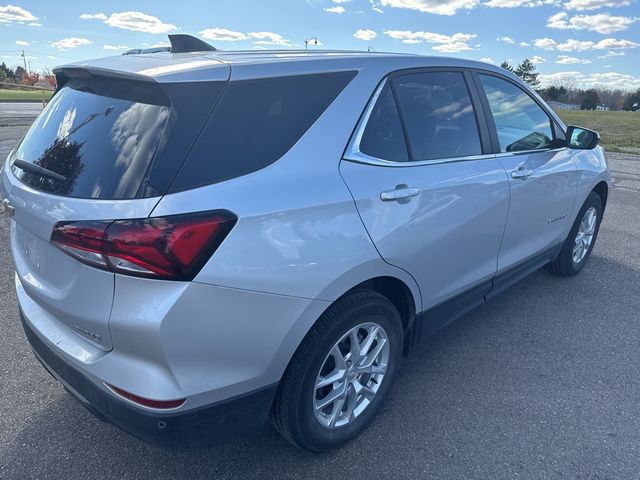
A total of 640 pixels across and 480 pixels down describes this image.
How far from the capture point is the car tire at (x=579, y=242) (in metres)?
4.50

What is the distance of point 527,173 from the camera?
11.2ft

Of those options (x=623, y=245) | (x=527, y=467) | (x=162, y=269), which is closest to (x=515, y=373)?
(x=527, y=467)

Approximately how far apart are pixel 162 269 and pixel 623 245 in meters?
5.64

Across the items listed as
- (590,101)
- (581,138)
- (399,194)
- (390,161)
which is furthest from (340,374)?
(590,101)

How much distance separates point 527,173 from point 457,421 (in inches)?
67.6

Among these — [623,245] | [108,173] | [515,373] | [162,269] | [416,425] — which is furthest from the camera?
[623,245]

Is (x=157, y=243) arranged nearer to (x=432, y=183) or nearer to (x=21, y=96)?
(x=432, y=183)

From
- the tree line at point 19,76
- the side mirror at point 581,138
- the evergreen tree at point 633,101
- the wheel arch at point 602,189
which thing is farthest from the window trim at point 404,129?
the evergreen tree at point 633,101

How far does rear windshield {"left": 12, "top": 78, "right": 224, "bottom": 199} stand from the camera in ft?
5.87

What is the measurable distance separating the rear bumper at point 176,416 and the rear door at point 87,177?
218 millimetres

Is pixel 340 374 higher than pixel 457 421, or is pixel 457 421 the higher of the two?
pixel 340 374

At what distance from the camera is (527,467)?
2.40 m

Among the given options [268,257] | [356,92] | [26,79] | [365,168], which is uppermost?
[356,92]

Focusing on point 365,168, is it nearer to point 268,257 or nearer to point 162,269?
point 268,257
